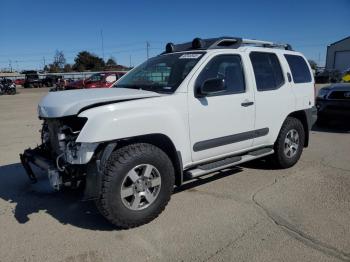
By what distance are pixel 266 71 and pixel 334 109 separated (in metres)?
4.66

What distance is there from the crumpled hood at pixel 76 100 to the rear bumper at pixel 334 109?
21.4 feet

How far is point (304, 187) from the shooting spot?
5078mm

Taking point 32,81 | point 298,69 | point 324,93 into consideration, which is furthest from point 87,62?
point 298,69

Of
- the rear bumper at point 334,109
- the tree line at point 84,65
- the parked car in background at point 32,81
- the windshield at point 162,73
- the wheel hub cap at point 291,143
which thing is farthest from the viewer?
the tree line at point 84,65

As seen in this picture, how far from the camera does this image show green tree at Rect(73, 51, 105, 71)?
3326 inches

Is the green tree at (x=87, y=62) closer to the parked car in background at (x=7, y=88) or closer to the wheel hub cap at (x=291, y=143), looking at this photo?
the parked car in background at (x=7, y=88)

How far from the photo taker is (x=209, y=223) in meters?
3.96

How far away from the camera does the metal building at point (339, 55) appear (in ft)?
148

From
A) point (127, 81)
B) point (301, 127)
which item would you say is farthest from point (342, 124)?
point (127, 81)

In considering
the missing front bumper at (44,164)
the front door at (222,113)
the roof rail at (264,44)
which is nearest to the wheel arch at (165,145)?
the front door at (222,113)

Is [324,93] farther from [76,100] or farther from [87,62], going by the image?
[87,62]

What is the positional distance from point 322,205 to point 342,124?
7.02m

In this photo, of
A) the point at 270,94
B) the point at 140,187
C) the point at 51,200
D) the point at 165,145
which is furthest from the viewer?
the point at 270,94

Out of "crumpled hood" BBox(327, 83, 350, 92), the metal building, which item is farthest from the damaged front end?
the metal building
